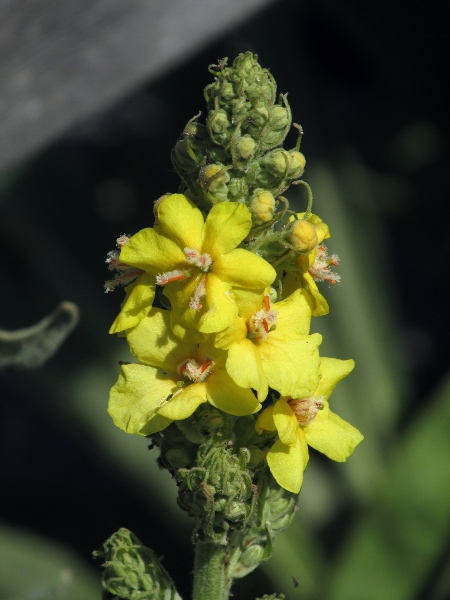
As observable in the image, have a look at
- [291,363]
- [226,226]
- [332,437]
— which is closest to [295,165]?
[226,226]

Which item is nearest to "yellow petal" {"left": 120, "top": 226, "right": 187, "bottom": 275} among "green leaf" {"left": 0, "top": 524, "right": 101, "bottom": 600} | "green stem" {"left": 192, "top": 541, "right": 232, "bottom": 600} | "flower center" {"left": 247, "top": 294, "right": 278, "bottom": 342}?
"flower center" {"left": 247, "top": 294, "right": 278, "bottom": 342}

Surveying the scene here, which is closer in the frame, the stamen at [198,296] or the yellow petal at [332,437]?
the stamen at [198,296]

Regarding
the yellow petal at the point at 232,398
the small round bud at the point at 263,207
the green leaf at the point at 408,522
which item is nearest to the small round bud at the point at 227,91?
the small round bud at the point at 263,207

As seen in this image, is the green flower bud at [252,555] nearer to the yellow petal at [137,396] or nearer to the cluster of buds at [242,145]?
the yellow petal at [137,396]

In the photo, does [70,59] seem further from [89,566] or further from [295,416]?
[89,566]

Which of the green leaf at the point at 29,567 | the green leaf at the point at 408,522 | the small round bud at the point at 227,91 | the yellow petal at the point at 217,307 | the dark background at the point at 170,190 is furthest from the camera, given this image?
the dark background at the point at 170,190

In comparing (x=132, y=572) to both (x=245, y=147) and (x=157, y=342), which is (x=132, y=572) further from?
(x=245, y=147)

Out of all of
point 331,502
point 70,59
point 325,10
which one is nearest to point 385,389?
point 331,502
